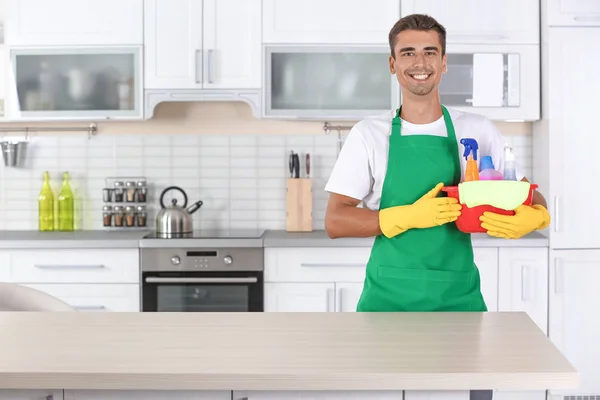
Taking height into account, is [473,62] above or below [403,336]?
above

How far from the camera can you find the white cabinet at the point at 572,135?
405 cm

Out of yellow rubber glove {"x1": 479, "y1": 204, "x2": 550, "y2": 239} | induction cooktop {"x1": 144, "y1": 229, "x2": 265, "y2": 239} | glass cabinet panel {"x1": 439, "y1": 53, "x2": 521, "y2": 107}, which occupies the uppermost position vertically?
glass cabinet panel {"x1": 439, "y1": 53, "x2": 521, "y2": 107}

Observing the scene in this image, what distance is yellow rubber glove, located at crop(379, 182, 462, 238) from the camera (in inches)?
90.6

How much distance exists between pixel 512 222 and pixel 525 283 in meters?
1.88

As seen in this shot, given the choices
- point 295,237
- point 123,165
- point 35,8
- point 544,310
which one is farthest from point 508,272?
point 35,8

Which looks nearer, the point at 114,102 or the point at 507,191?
the point at 507,191

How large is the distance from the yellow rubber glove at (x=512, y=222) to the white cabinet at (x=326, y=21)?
2.07 meters

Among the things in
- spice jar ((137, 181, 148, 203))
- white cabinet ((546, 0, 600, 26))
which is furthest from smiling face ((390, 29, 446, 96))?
spice jar ((137, 181, 148, 203))

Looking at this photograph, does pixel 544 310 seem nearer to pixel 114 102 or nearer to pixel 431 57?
pixel 431 57

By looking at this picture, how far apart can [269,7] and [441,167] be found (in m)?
1.92

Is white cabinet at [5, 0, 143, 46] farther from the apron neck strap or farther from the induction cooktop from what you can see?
the apron neck strap

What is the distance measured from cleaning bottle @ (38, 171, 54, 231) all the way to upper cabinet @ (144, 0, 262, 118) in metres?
0.80

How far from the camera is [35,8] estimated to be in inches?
166

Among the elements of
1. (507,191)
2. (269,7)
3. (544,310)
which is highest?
(269,7)
